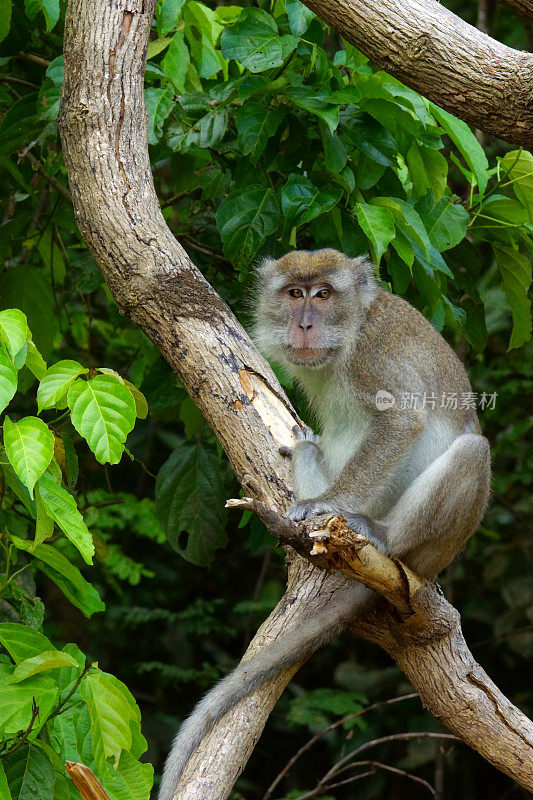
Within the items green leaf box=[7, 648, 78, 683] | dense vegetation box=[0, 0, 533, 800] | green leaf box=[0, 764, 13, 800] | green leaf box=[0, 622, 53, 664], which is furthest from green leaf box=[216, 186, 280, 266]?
green leaf box=[0, 764, 13, 800]

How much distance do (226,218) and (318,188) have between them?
0.47 m

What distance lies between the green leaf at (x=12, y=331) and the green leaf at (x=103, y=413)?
0.28 metres

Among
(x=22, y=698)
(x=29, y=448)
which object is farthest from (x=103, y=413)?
(x=22, y=698)

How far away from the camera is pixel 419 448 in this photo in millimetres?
4270

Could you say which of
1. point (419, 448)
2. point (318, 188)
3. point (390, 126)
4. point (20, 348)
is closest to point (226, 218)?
point (318, 188)

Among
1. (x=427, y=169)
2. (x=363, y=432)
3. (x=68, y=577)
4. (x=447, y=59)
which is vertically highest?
(x=447, y=59)

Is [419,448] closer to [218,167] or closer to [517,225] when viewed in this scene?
[517,225]

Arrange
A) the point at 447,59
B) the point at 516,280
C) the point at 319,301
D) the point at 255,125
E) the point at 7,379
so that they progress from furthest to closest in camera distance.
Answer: the point at 516,280 < the point at 319,301 < the point at 255,125 < the point at 447,59 < the point at 7,379

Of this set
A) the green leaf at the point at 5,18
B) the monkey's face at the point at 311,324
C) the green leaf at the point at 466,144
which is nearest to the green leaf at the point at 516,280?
the green leaf at the point at 466,144

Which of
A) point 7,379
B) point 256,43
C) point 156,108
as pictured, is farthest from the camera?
point 156,108

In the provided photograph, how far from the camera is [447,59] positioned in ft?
11.8

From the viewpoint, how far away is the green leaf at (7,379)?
8.90 ft

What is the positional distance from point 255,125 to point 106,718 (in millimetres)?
2596

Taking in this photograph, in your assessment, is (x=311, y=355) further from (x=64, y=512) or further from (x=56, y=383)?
(x=64, y=512)
